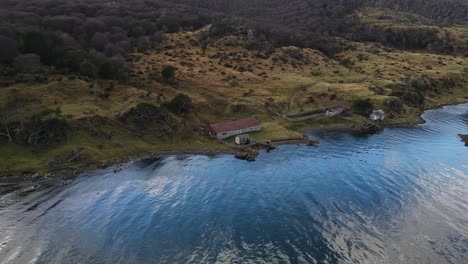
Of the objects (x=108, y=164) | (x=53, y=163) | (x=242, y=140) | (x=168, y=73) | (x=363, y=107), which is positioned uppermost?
(x=168, y=73)

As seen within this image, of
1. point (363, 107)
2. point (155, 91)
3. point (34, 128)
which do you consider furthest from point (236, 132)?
point (34, 128)

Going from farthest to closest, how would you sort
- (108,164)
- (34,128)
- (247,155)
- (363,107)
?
1. (363,107)
2. (247,155)
3. (34,128)
4. (108,164)

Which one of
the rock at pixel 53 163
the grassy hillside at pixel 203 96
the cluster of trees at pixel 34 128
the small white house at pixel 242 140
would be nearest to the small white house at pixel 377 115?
the grassy hillside at pixel 203 96

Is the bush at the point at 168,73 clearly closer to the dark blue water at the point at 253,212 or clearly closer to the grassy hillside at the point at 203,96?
the grassy hillside at the point at 203,96

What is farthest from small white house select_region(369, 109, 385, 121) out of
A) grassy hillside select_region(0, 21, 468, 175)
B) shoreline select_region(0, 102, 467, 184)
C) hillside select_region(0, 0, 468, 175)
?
shoreline select_region(0, 102, 467, 184)

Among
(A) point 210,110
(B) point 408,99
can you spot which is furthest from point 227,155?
(B) point 408,99

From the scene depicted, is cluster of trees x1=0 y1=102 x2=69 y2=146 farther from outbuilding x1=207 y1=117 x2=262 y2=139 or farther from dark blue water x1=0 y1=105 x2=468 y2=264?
outbuilding x1=207 y1=117 x2=262 y2=139

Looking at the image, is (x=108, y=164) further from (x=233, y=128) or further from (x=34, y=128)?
(x=233, y=128)
